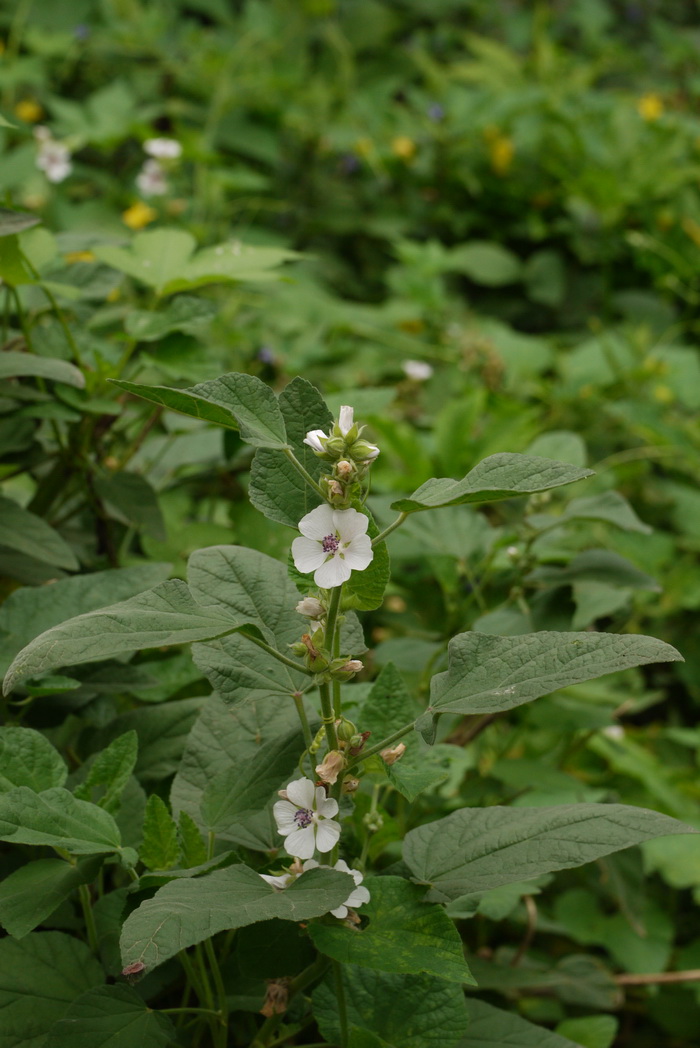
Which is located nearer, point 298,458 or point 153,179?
point 298,458

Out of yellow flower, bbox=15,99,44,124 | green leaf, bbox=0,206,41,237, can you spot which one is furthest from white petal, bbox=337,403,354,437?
yellow flower, bbox=15,99,44,124

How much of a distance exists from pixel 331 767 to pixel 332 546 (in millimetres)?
121

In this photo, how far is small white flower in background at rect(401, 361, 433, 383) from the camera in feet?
5.69

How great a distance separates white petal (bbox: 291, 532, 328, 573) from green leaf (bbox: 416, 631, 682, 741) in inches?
3.5

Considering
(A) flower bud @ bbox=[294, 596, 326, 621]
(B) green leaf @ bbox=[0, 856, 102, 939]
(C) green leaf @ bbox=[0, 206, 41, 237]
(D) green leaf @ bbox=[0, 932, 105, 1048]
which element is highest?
(C) green leaf @ bbox=[0, 206, 41, 237]

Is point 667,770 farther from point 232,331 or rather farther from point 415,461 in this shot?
point 232,331

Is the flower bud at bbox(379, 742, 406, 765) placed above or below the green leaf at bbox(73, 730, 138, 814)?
above

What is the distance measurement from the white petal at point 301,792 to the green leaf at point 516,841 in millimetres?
84

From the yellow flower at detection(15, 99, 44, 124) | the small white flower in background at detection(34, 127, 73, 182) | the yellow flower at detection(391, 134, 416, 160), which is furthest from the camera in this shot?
the yellow flower at detection(391, 134, 416, 160)

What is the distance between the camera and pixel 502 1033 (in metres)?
0.62

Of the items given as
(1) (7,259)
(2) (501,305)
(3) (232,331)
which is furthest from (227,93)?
(1) (7,259)

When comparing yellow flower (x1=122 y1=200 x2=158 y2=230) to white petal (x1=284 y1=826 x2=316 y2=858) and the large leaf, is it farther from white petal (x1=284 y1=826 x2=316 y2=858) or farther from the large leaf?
white petal (x1=284 y1=826 x2=316 y2=858)

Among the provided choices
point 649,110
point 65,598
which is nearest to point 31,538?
point 65,598

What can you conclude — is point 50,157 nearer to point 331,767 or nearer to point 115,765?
point 115,765
